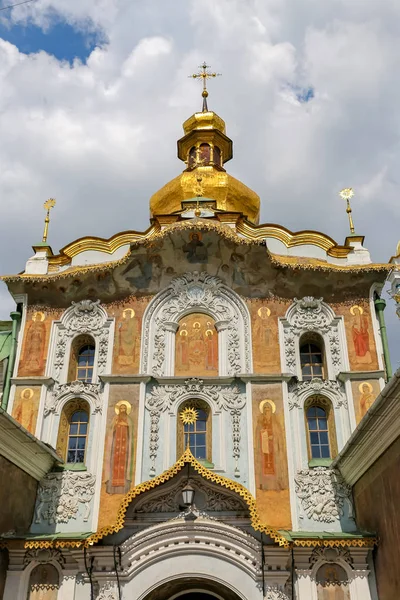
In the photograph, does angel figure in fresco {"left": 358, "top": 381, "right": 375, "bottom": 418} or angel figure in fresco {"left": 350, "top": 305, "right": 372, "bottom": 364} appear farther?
angel figure in fresco {"left": 350, "top": 305, "right": 372, "bottom": 364}

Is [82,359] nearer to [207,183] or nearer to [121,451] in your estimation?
[121,451]

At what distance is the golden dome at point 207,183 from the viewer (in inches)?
802

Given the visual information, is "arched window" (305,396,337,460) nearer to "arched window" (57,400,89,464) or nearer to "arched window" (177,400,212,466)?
"arched window" (177,400,212,466)

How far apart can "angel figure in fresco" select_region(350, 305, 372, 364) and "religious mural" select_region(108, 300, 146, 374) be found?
4922mm

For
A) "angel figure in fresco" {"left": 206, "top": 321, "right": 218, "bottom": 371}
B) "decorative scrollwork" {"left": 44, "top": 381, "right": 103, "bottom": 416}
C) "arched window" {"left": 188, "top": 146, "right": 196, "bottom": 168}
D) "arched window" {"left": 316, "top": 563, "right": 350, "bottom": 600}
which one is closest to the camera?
"arched window" {"left": 316, "top": 563, "right": 350, "bottom": 600}

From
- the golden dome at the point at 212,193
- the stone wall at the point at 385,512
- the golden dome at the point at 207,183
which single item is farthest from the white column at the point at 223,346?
the golden dome at the point at 212,193

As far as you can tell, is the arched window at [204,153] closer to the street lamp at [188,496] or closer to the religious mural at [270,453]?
the religious mural at [270,453]

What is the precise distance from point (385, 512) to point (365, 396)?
3384 millimetres

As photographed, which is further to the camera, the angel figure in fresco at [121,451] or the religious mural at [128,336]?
the religious mural at [128,336]

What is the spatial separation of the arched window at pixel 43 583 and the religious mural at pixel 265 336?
19.1 feet

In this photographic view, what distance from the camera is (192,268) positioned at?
1555 centimetres

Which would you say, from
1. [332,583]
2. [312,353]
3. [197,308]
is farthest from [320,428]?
[197,308]

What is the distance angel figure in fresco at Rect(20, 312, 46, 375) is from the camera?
47.4ft

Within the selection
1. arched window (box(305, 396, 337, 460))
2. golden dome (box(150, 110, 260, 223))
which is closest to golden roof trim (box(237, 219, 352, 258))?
golden dome (box(150, 110, 260, 223))
